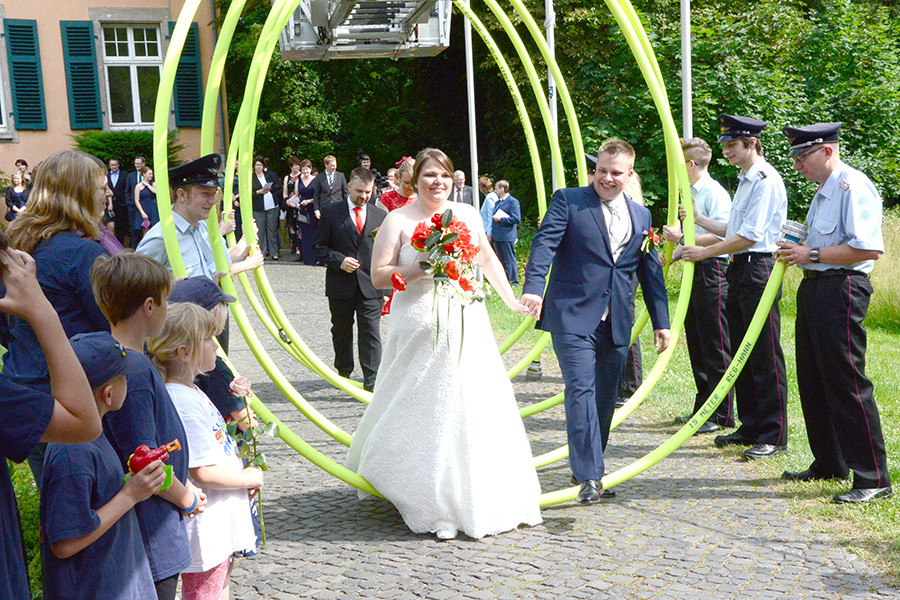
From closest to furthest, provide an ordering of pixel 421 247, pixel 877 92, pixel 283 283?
pixel 421 247 < pixel 283 283 < pixel 877 92

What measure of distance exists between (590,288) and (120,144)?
740 inches

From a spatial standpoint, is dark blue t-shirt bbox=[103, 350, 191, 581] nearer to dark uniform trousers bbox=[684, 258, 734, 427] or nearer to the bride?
the bride

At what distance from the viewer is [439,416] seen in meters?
5.08

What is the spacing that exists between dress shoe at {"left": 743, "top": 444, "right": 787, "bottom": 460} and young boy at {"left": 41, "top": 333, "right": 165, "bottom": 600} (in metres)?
4.58

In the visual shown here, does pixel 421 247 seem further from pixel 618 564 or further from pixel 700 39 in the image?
pixel 700 39

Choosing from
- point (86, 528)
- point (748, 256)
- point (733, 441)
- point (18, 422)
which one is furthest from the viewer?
point (733, 441)

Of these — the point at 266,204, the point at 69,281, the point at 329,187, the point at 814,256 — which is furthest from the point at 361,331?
the point at 266,204

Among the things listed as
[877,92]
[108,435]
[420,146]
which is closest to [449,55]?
[420,146]

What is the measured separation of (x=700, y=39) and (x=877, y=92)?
3.54 m

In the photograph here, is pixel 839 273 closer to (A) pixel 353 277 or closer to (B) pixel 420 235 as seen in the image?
(B) pixel 420 235

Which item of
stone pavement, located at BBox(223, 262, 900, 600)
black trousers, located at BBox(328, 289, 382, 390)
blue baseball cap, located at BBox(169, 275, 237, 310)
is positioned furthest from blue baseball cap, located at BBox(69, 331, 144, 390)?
black trousers, located at BBox(328, 289, 382, 390)

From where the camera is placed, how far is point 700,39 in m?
19.4

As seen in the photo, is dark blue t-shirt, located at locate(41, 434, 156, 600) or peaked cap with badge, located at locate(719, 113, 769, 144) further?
peaked cap with badge, located at locate(719, 113, 769, 144)

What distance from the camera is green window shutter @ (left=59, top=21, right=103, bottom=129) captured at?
73.8 ft
